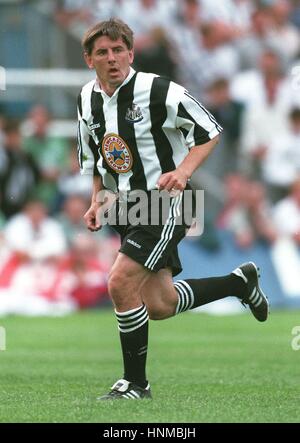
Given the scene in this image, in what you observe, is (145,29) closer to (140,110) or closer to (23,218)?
(23,218)

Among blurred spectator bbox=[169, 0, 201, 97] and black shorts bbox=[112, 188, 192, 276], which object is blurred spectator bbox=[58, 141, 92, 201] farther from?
black shorts bbox=[112, 188, 192, 276]

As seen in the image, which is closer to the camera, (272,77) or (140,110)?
(140,110)

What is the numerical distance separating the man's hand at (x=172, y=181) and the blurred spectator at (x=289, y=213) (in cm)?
801

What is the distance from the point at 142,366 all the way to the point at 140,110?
141 centimetres

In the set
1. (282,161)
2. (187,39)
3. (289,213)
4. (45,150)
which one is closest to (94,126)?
(45,150)

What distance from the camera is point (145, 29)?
47.8 feet

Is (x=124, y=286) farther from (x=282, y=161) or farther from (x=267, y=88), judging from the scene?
(x=267, y=88)

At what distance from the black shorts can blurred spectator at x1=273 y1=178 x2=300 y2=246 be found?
761cm

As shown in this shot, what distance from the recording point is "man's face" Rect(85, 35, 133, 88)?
6.02 metres

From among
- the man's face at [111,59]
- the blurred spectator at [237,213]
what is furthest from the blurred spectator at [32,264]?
the man's face at [111,59]

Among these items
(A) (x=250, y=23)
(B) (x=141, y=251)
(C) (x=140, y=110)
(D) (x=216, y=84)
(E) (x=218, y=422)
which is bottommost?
(E) (x=218, y=422)

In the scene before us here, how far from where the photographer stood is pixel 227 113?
14.4m

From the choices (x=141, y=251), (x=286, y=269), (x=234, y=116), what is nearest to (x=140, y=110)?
(x=141, y=251)

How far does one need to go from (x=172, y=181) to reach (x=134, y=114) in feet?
1.74
